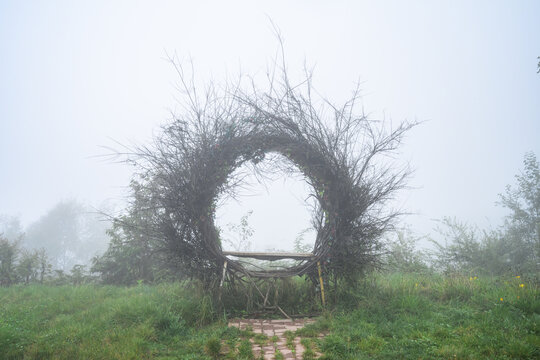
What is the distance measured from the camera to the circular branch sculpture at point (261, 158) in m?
5.26

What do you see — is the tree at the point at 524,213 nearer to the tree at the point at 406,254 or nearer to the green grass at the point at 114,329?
the tree at the point at 406,254

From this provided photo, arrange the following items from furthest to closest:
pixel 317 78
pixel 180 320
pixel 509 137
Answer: pixel 509 137 < pixel 317 78 < pixel 180 320

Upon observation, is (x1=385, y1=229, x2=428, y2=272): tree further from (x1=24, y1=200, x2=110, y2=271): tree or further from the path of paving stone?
(x1=24, y1=200, x2=110, y2=271): tree

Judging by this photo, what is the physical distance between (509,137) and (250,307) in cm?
13725

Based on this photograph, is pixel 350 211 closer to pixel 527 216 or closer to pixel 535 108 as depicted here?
pixel 527 216

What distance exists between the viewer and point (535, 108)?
131125 millimetres

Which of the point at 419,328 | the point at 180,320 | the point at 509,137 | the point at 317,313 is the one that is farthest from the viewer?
the point at 509,137

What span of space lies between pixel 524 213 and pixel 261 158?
13.4 metres

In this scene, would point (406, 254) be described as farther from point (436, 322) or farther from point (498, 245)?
point (436, 322)

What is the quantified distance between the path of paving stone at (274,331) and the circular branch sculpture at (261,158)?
0.87 metres

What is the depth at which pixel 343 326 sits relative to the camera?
4160mm

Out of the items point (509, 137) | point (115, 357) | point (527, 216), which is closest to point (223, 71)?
point (115, 357)

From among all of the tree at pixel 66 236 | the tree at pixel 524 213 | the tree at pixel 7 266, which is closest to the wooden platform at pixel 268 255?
the tree at pixel 7 266

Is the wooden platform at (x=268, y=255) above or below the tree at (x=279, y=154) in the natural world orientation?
below
